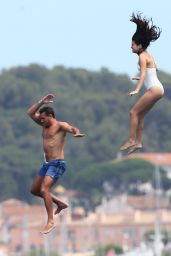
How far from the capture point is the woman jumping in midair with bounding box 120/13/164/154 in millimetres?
18891

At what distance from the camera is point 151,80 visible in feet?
62.2

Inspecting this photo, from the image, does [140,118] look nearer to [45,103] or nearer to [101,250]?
[45,103]

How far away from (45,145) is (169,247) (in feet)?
441

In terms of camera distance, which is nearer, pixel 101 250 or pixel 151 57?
pixel 151 57

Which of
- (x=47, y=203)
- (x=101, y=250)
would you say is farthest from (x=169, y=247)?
(x=47, y=203)

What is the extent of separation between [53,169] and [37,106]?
2.77 ft

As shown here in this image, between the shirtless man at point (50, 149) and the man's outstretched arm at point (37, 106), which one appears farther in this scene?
the shirtless man at point (50, 149)

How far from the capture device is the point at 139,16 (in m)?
19.3

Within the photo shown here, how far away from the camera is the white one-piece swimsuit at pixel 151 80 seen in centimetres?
1886

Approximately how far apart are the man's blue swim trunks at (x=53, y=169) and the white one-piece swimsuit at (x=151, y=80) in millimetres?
1512

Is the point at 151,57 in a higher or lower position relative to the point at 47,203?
higher

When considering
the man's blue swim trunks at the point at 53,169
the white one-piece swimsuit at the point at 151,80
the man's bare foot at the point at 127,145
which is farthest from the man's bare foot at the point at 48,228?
the white one-piece swimsuit at the point at 151,80

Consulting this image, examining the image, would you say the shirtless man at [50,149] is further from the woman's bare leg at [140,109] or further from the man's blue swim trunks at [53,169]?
the woman's bare leg at [140,109]

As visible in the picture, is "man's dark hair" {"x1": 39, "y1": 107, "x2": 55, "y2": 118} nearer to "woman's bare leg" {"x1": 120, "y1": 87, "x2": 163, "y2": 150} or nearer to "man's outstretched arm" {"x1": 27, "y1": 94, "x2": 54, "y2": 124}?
"man's outstretched arm" {"x1": 27, "y1": 94, "x2": 54, "y2": 124}
